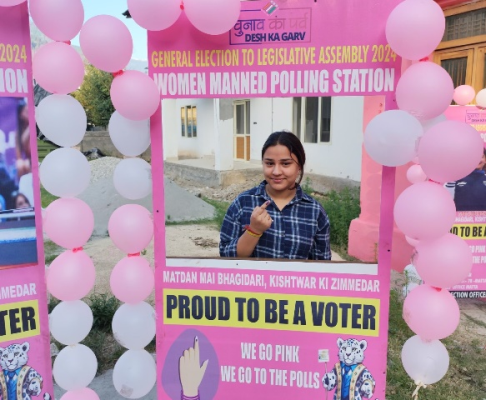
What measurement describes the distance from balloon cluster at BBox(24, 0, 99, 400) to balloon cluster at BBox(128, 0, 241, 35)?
0.37 m

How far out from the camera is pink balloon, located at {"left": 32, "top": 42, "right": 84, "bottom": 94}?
6.17 feet

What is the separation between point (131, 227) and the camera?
78.9 inches

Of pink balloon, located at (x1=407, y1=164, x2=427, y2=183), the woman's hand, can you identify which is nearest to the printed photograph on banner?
the woman's hand

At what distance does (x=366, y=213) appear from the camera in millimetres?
4984

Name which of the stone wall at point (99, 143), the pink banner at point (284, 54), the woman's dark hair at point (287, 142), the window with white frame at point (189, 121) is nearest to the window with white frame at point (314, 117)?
the window with white frame at point (189, 121)

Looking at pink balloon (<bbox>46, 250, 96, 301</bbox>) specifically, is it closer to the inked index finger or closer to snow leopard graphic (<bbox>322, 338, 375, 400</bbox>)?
the inked index finger

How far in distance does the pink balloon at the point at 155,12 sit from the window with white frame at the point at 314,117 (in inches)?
156

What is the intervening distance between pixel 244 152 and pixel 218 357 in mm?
6571

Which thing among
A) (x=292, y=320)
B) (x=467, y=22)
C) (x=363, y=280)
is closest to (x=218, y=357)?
(x=292, y=320)

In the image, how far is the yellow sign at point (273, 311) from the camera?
1.99 m

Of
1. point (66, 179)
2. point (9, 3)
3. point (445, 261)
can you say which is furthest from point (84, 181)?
point (445, 261)

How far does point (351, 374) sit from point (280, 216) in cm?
85

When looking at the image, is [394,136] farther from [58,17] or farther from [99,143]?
[99,143]

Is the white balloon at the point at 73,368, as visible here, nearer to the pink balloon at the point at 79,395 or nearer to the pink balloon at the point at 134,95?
the pink balloon at the point at 79,395
